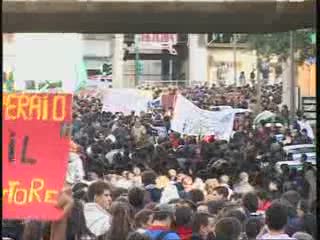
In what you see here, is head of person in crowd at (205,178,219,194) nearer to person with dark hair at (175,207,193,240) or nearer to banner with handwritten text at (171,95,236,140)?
banner with handwritten text at (171,95,236,140)

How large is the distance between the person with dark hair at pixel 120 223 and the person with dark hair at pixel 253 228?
2.00ft

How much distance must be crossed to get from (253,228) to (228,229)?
131mm

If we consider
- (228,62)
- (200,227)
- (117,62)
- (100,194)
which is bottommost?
(200,227)

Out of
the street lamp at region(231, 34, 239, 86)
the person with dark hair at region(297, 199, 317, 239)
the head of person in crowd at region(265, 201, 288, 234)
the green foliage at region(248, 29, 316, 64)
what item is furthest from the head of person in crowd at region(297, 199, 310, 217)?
the street lamp at region(231, 34, 239, 86)

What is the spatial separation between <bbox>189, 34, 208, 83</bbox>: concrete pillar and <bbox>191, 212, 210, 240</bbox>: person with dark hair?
113 inches

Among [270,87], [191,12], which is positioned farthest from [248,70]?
[191,12]

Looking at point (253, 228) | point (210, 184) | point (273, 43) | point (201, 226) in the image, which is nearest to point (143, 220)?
point (201, 226)

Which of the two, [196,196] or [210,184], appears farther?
[210,184]

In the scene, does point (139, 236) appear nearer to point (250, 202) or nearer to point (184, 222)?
point (184, 222)

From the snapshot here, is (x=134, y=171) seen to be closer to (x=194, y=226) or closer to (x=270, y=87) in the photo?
(x=194, y=226)

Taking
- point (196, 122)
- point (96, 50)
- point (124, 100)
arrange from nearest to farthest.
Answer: point (96, 50)
point (196, 122)
point (124, 100)

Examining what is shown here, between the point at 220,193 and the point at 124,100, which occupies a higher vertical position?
the point at 124,100

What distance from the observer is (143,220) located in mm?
3996

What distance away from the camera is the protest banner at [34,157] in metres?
3.12
